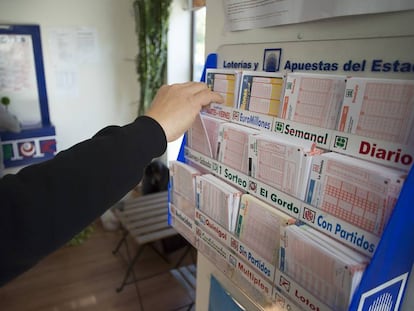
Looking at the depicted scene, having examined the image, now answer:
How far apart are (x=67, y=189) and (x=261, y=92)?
371 mm

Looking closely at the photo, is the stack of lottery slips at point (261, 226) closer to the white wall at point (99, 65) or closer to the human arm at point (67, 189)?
the human arm at point (67, 189)

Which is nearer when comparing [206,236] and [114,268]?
[206,236]

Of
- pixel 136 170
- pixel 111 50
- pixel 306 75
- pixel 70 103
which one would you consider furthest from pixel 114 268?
pixel 306 75

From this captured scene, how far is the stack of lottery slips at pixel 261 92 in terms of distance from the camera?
0.56 metres

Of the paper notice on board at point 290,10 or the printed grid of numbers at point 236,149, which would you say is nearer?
the paper notice on board at point 290,10

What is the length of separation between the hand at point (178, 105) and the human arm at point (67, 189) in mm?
44

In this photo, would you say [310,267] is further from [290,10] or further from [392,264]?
[290,10]

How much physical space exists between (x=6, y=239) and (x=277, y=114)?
448 mm

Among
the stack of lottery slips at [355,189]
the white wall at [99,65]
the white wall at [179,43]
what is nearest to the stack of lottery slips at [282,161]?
the stack of lottery slips at [355,189]

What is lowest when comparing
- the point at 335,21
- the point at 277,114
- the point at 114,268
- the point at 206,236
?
the point at 114,268

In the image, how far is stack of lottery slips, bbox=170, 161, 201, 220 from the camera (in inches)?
28.8

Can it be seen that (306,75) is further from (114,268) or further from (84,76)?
(84,76)

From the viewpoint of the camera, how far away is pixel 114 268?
2.20m

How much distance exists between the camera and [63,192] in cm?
42
